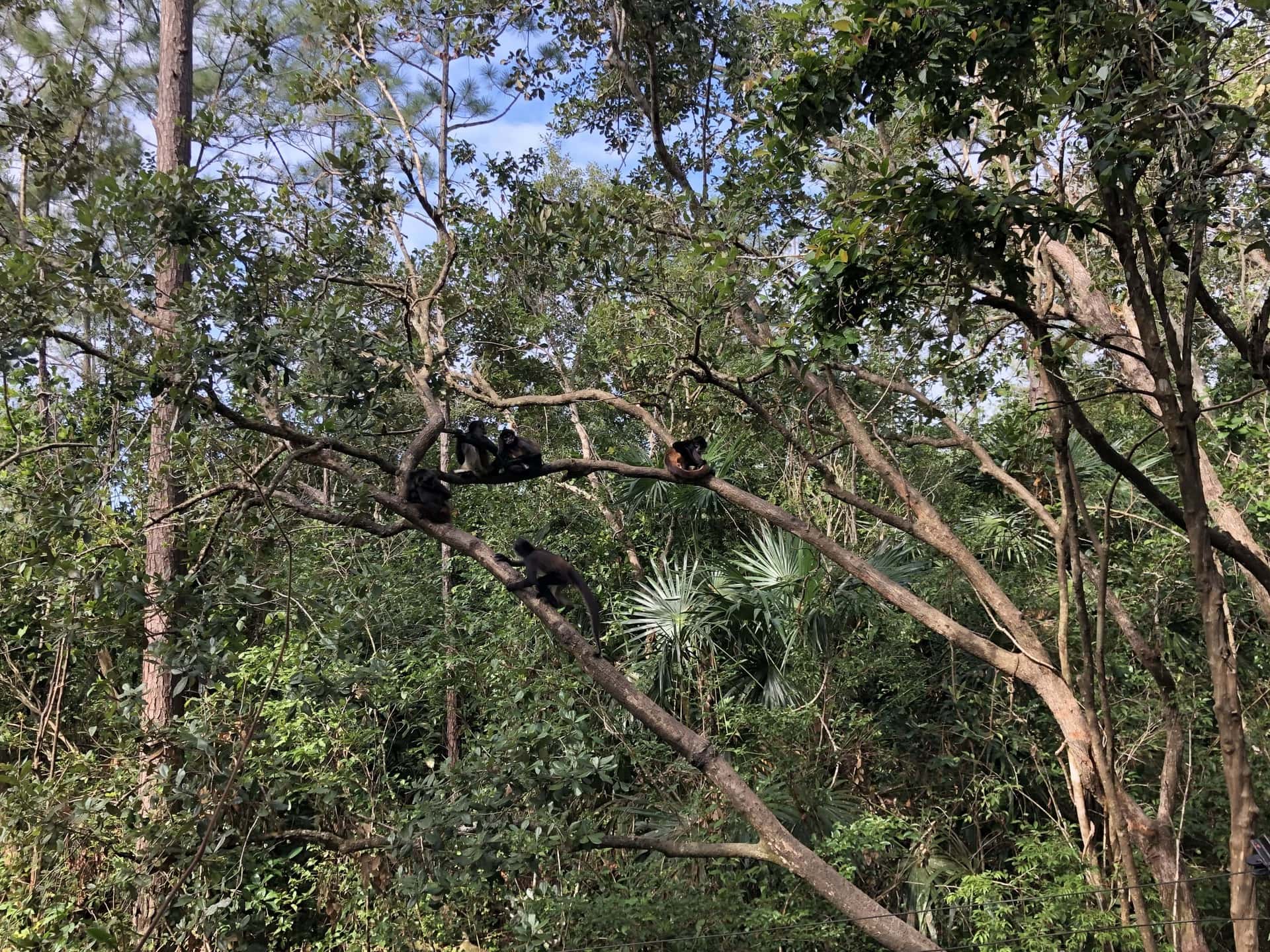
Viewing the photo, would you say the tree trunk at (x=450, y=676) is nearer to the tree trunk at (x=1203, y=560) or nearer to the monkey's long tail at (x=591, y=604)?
the monkey's long tail at (x=591, y=604)

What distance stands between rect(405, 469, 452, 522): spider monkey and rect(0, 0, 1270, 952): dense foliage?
6 centimetres

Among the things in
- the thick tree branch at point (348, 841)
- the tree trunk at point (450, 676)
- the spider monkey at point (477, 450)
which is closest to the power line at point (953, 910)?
the thick tree branch at point (348, 841)

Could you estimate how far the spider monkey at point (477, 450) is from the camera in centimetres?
432

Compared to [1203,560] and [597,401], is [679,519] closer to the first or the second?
[597,401]

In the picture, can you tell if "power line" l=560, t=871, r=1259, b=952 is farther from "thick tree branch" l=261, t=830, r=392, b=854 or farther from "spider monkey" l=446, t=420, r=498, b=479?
"spider monkey" l=446, t=420, r=498, b=479

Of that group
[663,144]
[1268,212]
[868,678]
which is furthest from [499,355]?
[1268,212]

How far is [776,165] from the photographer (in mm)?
3805

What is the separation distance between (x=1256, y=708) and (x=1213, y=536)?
3.58 meters

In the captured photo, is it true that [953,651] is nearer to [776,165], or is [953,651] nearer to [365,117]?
[776,165]

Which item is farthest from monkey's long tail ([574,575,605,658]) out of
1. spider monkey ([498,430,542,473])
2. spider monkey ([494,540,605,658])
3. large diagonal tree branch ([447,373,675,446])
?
large diagonal tree branch ([447,373,675,446])

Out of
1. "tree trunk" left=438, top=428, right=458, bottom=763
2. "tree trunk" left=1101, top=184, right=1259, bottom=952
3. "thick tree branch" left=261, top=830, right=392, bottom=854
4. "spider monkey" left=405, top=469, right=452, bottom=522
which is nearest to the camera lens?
"tree trunk" left=1101, top=184, right=1259, bottom=952

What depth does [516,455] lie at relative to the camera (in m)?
4.35

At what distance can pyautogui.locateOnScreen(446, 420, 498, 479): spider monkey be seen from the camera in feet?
14.2

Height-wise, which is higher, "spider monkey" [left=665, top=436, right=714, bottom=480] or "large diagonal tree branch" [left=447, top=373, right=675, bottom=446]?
"large diagonal tree branch" [left=447, top=373, right=675, bottom=446]
